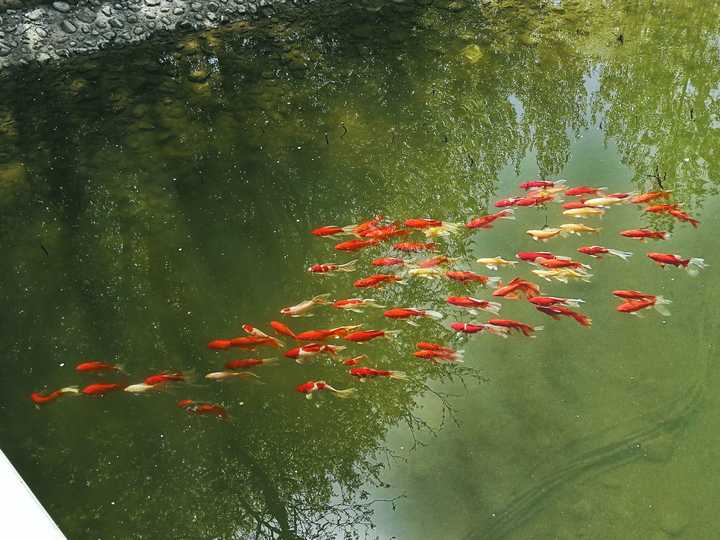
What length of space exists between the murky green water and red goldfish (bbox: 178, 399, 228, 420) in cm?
6

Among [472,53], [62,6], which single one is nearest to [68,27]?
[62,6]

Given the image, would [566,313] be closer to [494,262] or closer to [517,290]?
[517,290]

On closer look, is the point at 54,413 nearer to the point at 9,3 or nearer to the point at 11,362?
the point at 11,362

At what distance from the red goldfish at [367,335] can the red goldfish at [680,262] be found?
1.77 m

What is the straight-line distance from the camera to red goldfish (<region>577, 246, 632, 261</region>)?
4.62 m

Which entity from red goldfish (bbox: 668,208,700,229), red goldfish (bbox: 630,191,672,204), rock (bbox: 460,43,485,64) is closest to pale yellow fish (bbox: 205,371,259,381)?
red goldfish (bbox: 630,191,672,204)

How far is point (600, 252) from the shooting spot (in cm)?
467

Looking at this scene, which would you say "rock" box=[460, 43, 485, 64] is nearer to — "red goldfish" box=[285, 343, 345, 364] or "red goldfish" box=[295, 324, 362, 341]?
"red goldfish" box=[295, 324, 362, 341]

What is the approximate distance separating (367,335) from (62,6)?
22.5 ft

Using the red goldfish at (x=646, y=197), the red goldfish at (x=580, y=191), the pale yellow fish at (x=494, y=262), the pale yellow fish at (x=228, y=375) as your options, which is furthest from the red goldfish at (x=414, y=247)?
the red goldfish at (x=646, y=197)

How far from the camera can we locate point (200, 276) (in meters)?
5.13

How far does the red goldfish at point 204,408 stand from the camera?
160 inches

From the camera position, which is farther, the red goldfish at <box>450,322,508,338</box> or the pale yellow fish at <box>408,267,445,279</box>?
the pale yellow fish at <box>408,267,445,279</box>

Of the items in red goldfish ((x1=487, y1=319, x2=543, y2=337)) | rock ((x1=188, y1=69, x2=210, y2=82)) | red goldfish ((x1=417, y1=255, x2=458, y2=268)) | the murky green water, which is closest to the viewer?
the murky green water
